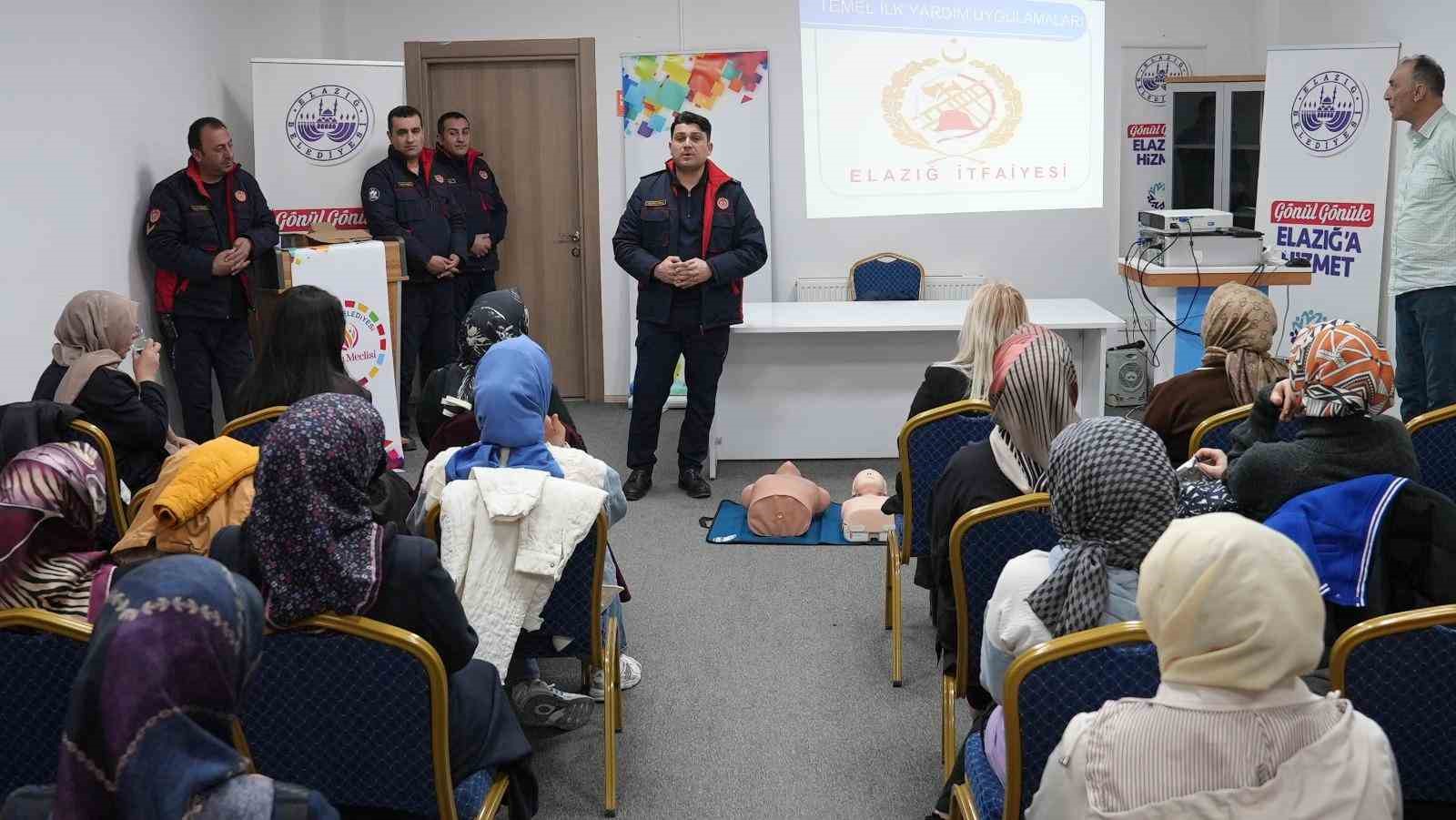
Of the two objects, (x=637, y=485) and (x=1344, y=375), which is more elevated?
(x=1344, y=375)

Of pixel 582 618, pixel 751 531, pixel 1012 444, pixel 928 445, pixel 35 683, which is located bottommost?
pixel 751 531

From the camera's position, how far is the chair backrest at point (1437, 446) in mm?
2947

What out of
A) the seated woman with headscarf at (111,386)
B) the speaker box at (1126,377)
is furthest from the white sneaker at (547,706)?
the speaker box at (1126,377)

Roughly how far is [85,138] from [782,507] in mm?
2953

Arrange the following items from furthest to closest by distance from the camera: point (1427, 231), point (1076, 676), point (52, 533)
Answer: point (1427, 231)
point (52, 533)
point (1076, 676)

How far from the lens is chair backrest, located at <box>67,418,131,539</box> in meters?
2.91

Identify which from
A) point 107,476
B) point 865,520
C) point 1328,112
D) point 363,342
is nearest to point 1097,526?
point 107,476

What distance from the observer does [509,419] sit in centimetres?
269

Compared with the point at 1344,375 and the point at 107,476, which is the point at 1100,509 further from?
the point at 107,476

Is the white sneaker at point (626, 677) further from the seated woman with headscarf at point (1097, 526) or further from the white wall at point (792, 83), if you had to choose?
the white wall at point (792, 83)

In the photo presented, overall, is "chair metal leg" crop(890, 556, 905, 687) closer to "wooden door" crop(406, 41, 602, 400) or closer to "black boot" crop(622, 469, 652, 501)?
"black boot" crop(622, 469, 652, 501)

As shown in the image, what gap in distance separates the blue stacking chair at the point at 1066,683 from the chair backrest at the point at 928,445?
1.49 metres

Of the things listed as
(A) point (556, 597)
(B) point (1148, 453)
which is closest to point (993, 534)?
(B) point (1148, 453)

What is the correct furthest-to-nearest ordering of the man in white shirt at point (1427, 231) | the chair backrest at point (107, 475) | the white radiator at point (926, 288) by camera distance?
the white radiator at point (926, 288)
the man in white shirt at point (1427, 231)
the chair backrest at point (107, 475)
